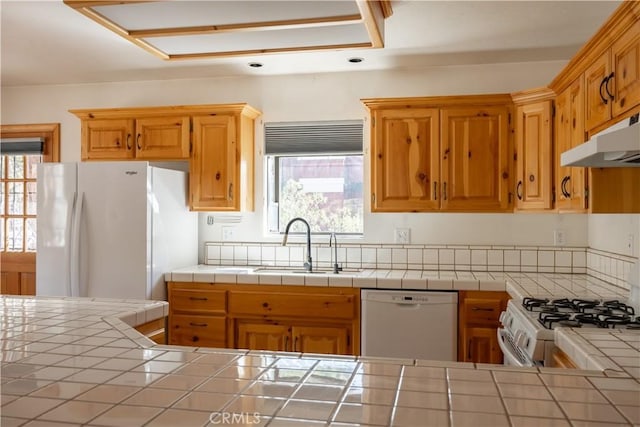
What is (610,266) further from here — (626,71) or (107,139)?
(107,139)

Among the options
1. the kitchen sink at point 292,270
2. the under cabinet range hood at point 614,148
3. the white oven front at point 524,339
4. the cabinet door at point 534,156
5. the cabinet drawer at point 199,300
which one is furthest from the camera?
the kitchen sink at point 292,270

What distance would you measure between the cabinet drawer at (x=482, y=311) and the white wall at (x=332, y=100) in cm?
76

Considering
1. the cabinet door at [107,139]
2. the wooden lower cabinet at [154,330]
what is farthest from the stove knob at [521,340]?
the cabinet door at [107,139]

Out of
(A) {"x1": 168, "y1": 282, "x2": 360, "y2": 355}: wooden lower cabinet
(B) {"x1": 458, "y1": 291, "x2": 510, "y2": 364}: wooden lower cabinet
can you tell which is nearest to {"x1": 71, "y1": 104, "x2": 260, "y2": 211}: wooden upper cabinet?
(A) {"x1": 168, "y1": 282, "x2": 360, "y2": 355}: wooden lower cabinet

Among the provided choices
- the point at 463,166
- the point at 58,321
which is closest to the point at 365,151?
the point at 463,166

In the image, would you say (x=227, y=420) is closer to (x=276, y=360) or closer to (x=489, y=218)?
(x=276, y=360)

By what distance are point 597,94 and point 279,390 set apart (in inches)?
86.1

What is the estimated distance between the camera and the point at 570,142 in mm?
2992

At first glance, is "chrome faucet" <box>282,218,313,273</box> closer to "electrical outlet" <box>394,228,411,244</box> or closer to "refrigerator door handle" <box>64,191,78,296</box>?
"electrical outlet" <box>394,228,411,244</box>

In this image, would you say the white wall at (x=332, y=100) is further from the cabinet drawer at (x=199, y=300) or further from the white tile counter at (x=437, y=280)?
the cabinet drawer at (x=199, y=300)

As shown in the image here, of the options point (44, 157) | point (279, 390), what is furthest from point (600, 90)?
point (44, 157)

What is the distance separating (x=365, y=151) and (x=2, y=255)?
3.34m

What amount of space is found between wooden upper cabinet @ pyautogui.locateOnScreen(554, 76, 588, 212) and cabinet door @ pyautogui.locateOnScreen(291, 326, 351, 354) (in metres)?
1.56

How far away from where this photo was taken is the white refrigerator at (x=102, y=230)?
3.61 metres
